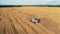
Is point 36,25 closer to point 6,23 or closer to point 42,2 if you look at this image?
point 6,23

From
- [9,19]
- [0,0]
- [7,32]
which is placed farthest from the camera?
[0,0]

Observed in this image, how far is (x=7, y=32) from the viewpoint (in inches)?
31.4

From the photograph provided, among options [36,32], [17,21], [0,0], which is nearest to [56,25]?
[36,32]

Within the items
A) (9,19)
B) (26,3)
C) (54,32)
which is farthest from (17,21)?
(26,3)

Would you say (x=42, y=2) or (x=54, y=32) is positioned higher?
(x=54, y=32)

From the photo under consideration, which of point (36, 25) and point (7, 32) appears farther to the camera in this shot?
point (36, 25)

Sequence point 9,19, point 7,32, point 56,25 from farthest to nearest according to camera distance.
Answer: point 9,19 < point 56,25 < point 7,32

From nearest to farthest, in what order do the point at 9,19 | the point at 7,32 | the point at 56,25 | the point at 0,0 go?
the point at 7,32 → the point at 56,25 → the point at 9,19 → the point at 0,0

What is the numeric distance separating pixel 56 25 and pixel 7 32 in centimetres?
37

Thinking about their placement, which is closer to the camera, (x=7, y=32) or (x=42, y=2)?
(x=7, y=32)

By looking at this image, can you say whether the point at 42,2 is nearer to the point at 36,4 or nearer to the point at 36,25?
the point at 36,4

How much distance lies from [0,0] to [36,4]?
524 millimetres

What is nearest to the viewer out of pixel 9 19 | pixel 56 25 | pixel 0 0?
pixel 56 25

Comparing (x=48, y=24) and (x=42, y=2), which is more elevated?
(x=48, y=24)
